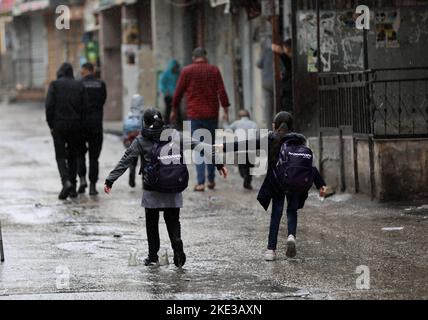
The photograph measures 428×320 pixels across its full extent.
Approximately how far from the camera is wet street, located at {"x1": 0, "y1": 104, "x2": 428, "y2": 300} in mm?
9633

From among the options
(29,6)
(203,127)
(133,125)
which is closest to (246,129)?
(203,127)

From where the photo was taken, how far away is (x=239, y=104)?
26.9 metres

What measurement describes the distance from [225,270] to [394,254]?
5.32ft

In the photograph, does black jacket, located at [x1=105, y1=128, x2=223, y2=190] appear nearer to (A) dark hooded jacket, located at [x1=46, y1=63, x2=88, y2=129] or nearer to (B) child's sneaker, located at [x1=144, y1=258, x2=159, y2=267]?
(B) child's sneaker, located at [x1=144, y1=258, x2=159, y2=267]

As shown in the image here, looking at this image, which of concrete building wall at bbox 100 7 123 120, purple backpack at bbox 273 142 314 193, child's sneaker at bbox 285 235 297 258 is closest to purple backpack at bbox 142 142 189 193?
purple backpack at bbox 273 142 314 193

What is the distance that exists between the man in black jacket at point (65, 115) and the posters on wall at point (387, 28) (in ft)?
13.8

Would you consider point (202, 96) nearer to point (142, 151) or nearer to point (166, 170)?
point (142, 151)

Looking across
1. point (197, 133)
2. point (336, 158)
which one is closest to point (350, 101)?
point (336, 158)

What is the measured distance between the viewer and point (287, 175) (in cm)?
1112

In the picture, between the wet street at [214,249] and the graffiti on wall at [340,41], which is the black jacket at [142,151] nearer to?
the wet street at [214,249]

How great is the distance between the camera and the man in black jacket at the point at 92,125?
1758 cm

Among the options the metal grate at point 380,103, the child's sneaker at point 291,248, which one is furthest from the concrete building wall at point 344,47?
the child's sneaker at point 291,248

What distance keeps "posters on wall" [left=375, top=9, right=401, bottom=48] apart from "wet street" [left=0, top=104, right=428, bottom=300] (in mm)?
2252

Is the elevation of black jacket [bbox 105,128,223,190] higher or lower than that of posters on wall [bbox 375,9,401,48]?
lower
